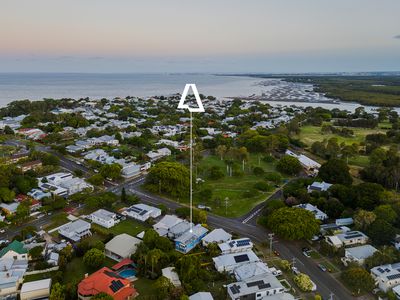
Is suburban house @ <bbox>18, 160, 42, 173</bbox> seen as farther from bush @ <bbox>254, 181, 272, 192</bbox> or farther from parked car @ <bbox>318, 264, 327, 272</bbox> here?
parked car @ <bbox>318, 264, 327, 272</bbox>

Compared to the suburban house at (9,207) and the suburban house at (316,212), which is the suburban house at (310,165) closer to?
the suburban house at (316,212)

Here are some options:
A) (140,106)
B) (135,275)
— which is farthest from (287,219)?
(140,106)

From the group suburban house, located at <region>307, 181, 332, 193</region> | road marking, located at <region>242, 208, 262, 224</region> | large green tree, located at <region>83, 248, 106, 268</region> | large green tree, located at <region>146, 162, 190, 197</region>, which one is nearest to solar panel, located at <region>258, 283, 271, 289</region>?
road marking, located at <region>242, 208, 262, 224</region>

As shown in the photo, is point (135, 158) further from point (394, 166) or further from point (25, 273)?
point (394, 166)

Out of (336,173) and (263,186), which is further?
(336,173)

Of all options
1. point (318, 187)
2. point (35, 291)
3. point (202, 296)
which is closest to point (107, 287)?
point (35, 291)

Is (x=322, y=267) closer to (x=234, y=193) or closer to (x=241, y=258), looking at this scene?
(x=241, y=258)
